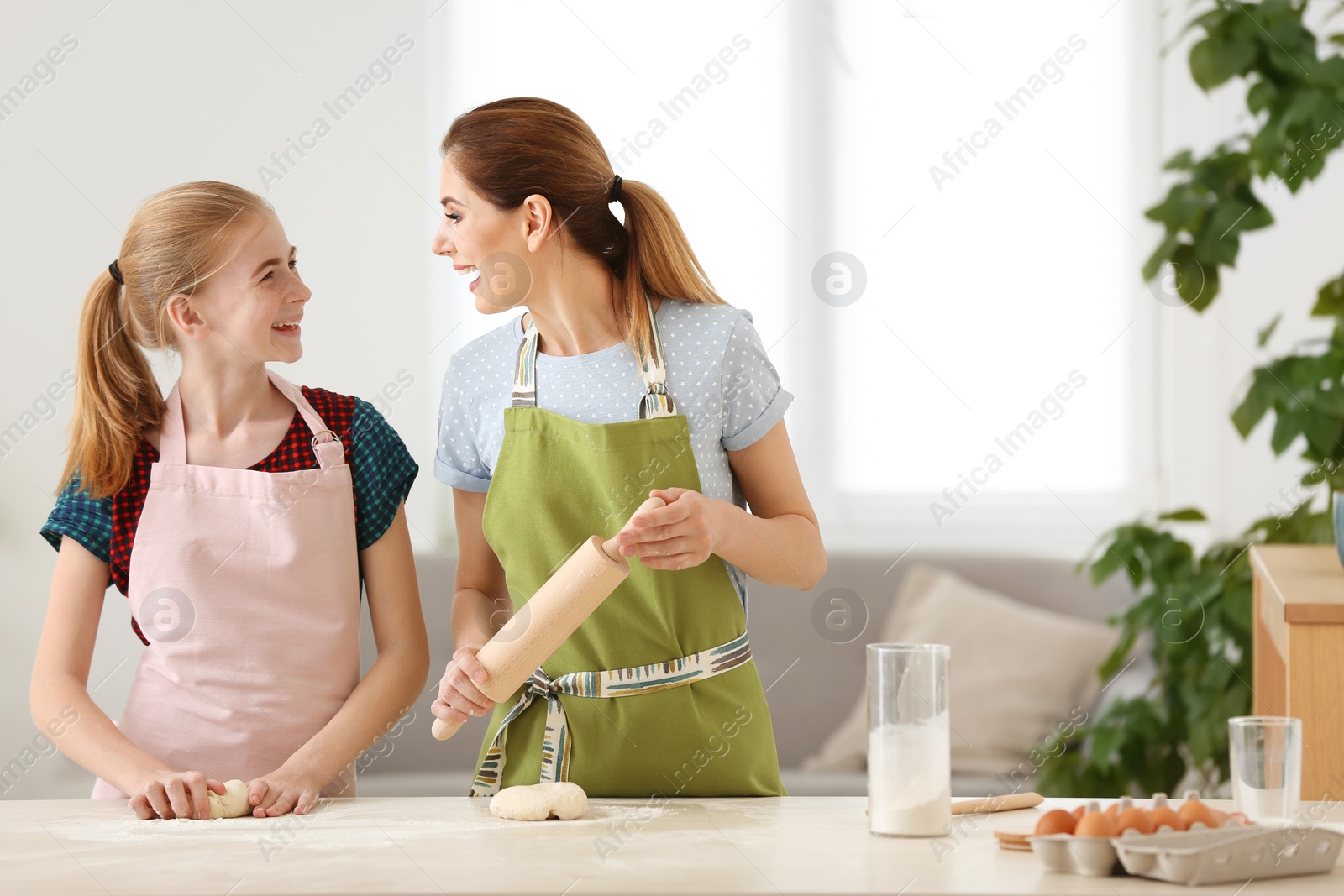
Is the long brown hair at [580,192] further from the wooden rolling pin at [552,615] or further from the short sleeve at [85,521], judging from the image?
the short sleeve at [85,521]

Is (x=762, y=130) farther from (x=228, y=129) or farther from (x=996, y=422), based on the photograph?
(x=228, y=129)

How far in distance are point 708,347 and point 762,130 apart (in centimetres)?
196

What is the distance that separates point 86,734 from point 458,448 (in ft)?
1.55

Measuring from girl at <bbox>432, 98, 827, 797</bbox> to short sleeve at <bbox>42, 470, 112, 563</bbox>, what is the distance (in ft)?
1.21

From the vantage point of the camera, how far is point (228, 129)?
2496 millimetres

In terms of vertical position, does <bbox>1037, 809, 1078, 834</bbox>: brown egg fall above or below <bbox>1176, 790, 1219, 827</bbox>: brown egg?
below

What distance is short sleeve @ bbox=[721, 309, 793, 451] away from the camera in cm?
123

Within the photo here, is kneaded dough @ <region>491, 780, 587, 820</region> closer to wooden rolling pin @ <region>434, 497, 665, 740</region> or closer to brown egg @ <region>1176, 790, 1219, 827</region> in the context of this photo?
wooden rolling pin @ <region>434, 497, 665, 740</region>

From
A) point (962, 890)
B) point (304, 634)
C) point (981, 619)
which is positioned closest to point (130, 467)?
point (304, 634)

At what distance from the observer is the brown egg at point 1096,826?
785mm

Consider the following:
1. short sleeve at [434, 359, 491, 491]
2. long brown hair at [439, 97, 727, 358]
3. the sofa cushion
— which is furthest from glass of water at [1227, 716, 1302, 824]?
the sofa cushion

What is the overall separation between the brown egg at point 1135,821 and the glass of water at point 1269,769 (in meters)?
0.09

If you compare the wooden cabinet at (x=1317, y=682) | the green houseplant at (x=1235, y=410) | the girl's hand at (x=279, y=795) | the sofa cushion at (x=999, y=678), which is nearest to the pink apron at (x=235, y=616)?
the girl's hand at (x=279, y=795)

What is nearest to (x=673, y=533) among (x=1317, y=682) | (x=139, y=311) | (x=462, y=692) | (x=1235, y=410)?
(x=462, y=692)
